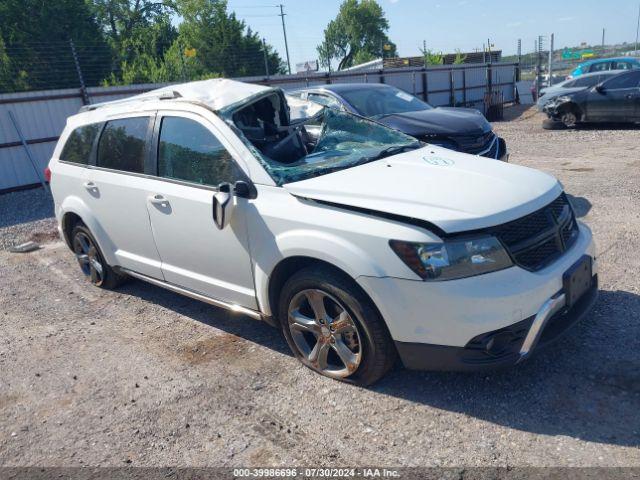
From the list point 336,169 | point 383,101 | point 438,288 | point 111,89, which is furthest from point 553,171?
point 111,89

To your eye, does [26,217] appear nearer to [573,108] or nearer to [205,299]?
[205,299]

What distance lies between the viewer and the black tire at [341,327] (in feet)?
9.75

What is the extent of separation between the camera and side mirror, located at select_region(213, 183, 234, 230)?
3.38m

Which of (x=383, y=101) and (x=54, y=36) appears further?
(x=54, y=36)

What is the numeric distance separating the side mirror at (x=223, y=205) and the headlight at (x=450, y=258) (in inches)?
46.8

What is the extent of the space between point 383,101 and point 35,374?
601 cm

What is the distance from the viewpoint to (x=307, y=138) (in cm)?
440

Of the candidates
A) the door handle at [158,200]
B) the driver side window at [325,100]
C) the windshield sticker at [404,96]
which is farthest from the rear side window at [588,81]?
the door handle at [158,200]

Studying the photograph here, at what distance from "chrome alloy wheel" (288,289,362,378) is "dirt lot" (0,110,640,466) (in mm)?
133

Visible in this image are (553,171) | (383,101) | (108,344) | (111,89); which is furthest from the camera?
(111,89)

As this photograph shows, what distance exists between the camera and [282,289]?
338 cm

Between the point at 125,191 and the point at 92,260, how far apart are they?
1312mm

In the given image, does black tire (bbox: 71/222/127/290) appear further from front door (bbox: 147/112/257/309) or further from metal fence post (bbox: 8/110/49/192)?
metal fence post (bbox: 8/110/49/192)

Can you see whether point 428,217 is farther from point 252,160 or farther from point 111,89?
point 111,89
